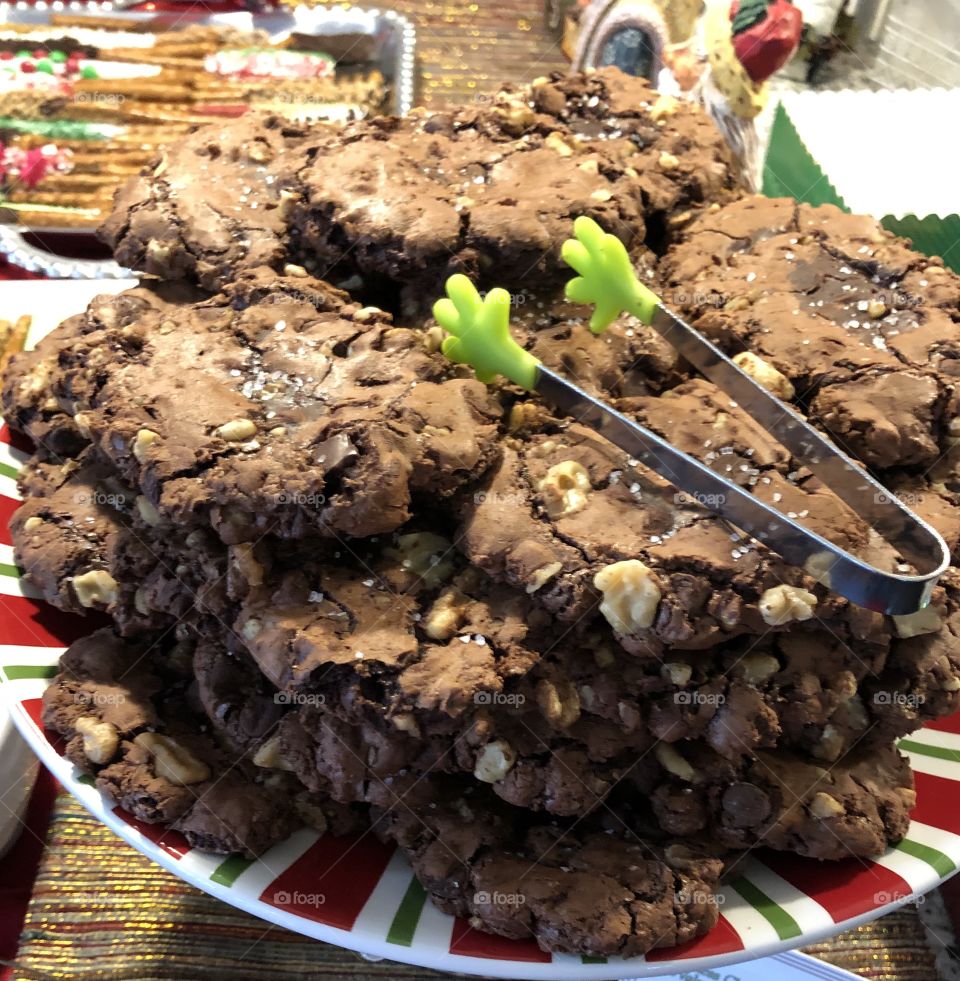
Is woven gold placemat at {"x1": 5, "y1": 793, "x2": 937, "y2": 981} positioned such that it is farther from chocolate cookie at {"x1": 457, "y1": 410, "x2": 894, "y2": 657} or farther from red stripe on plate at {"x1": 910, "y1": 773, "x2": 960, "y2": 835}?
chocolate cookie at {"x1": 457, "y1": 410, "x2": 894, "y2": 657}

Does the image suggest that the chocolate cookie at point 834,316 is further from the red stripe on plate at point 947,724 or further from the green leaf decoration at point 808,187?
the green leaf decoration at point 808,187

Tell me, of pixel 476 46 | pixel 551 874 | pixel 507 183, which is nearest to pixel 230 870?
pixel 551 874

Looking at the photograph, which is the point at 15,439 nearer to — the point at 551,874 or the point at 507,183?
the point at 507,183

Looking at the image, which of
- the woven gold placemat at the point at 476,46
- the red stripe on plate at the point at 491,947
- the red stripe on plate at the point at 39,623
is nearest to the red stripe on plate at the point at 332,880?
the red stripe on plate at the point at 491,947

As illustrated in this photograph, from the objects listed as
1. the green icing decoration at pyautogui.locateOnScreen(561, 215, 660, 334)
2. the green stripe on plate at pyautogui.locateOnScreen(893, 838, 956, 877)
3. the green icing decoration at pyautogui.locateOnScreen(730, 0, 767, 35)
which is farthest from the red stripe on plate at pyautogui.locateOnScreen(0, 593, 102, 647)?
the green icing decoration at pyautogui.locateOnScreen(730, 0, 767, 35)

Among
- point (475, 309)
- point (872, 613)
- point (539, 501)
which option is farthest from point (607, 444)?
point (872, 613)

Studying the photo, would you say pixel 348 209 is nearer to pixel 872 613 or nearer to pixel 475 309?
pixel 475 309
